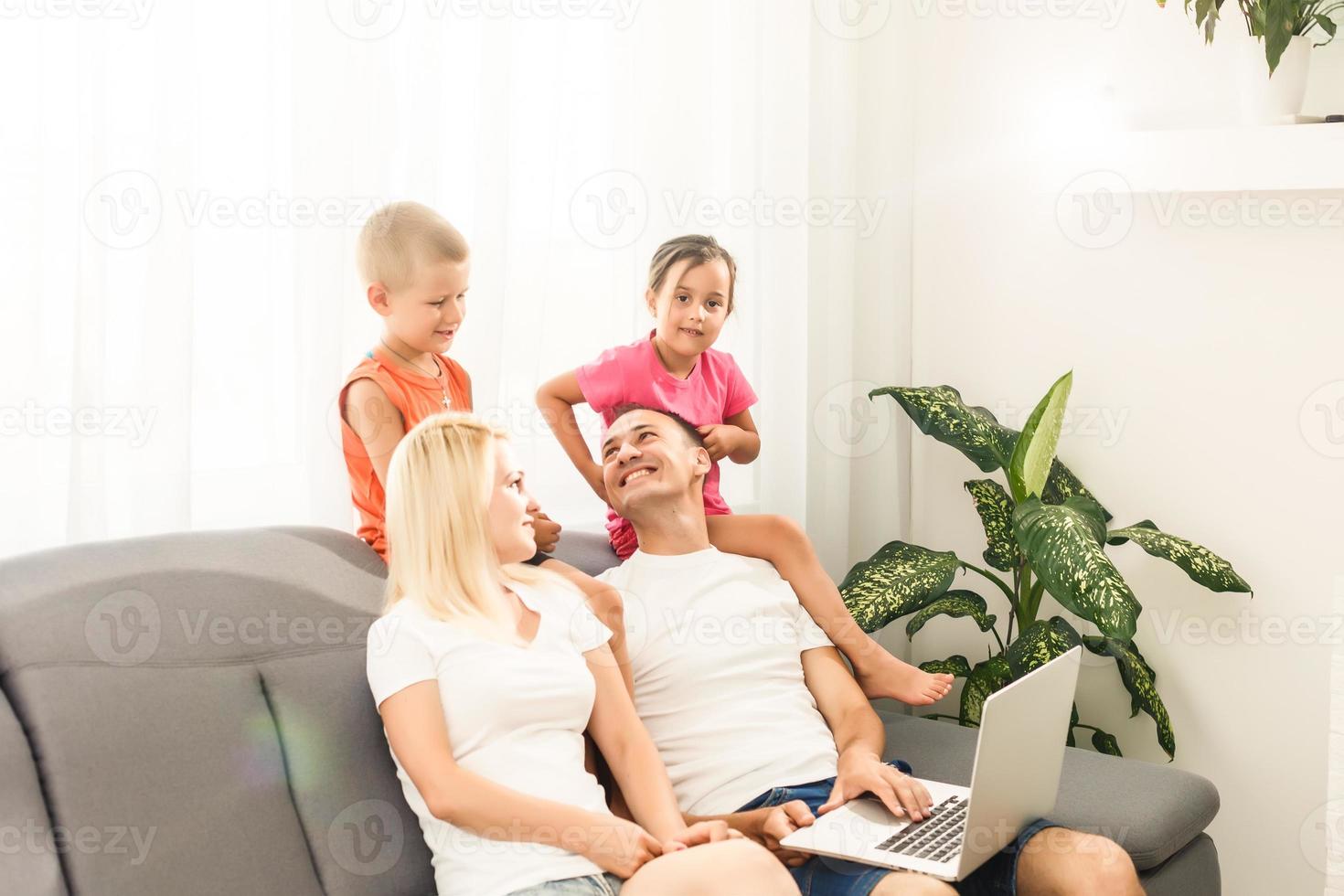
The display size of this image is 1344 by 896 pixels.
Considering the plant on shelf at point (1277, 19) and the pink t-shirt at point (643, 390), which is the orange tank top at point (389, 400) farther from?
the plant on shelf at point (1277, 19)

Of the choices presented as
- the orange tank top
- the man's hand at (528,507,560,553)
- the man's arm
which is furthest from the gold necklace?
the man's arm

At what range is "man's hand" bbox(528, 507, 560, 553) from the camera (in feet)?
7.11

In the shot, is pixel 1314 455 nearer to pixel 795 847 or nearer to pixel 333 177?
pixel 795 847

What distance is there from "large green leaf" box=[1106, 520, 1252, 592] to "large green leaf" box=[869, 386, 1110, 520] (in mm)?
188

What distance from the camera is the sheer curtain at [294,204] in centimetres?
190

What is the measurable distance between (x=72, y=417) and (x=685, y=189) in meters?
1.42

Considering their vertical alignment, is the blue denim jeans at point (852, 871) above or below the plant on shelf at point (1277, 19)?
below

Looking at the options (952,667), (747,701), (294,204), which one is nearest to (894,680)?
(747,701)

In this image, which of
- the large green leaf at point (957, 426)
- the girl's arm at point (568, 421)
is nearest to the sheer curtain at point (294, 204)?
the girl's arm at point (568, 421)

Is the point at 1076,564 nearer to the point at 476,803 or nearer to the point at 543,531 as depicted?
the point at 543,531

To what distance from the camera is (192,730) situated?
1657 millimetres

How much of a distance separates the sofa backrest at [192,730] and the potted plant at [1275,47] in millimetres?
2026

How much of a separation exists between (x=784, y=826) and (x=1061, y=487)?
4.55ft

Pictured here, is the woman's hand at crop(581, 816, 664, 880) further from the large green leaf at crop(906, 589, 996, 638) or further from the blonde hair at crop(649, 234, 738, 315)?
the large green leaf at crop(906, 589, 996, 638)
